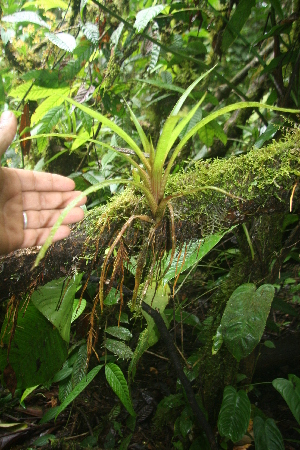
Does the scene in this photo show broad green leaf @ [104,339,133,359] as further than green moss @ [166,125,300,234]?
Yes

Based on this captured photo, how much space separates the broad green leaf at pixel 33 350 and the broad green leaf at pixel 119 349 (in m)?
0.18

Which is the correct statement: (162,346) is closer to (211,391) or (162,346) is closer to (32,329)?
(211,391)

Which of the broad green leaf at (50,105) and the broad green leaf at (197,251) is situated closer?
the broad green leaf at (197,251)

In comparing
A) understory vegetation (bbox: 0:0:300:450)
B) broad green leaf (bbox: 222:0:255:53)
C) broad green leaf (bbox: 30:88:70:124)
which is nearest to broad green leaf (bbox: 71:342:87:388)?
understory vegetation (bbox: 0:0:300:450)

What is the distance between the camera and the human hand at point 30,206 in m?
0.92

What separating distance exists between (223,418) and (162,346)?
2.85ft

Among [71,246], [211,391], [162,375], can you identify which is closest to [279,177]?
[71,246]

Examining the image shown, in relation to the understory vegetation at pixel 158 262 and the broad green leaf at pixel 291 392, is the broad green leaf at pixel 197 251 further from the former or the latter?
the broad green leaf at pixel 291 392

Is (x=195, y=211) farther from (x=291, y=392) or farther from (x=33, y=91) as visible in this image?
(x=33, y=91)

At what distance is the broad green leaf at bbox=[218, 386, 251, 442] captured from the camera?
105cm

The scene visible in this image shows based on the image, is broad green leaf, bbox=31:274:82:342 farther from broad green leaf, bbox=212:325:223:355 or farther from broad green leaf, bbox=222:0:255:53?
broad green leaf, bbox=222:0:255:53

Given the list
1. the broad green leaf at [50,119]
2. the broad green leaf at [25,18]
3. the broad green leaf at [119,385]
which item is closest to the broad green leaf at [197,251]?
the broad green leaf at [119,385]

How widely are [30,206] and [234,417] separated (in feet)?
3.31

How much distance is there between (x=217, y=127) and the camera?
1.38 m
